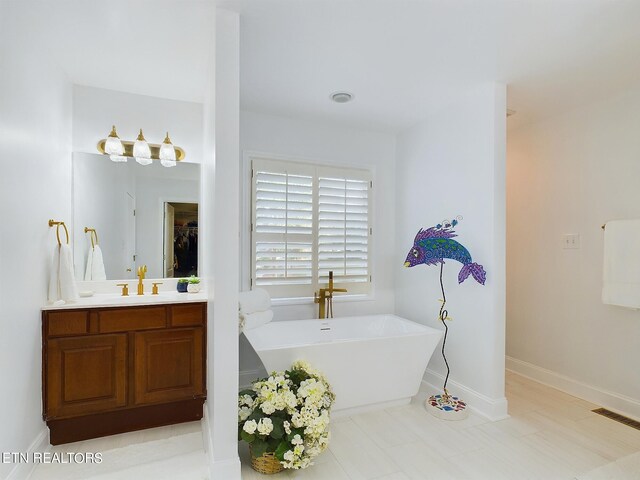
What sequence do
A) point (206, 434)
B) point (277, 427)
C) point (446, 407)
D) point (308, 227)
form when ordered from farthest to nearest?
1. point (308, 227)
2. point (446, 407)
3. point (206, 434)
4. point (277, 427)

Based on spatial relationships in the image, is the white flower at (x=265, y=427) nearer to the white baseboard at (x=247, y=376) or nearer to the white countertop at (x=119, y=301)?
the white countertop at (x=119, y=301)

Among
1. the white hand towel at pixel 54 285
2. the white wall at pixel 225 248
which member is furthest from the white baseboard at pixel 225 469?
the white hand towel at pixel 54 285

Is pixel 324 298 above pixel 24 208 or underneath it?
underneath

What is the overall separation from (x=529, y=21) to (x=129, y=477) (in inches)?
135

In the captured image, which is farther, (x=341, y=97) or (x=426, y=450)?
(x=341, y=97)

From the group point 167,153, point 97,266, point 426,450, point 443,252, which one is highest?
point 167,153

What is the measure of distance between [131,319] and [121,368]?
1.09 feet

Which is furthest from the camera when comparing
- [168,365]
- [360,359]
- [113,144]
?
[113,144]

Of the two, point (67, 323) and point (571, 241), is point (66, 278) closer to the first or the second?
point (67, 323)

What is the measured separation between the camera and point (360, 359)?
2.69 metres

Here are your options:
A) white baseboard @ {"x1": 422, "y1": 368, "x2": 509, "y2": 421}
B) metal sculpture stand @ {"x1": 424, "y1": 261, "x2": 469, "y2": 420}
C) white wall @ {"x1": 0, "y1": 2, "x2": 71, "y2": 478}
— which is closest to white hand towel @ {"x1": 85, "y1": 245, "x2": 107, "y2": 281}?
white wall @ {"x1": 0, "y1": 2, "x2": 71, "y2": 478}

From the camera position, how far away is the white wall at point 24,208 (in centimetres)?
181

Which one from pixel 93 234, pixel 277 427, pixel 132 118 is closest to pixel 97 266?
pixel 93 234

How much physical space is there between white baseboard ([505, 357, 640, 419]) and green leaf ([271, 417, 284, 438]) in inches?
107
